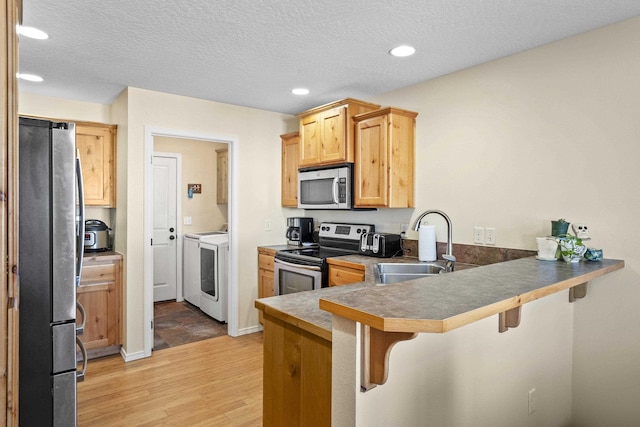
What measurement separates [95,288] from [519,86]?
3.64 m

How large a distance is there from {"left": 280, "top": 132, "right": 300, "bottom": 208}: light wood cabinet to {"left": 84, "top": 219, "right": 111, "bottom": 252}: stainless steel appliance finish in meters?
1.78

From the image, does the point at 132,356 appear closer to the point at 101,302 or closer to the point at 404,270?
the point at 101,302

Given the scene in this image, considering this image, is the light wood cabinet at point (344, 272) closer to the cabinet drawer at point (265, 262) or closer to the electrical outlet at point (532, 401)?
the cabinet drawer at point (265, 262)

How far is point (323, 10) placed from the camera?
1.94m

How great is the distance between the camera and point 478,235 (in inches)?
106

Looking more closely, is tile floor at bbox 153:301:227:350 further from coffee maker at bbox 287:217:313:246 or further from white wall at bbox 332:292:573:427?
white wall at bbox 332:292:573:427

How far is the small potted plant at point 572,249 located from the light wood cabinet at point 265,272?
2474mm

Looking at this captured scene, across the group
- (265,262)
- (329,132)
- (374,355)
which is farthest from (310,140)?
(374,355)

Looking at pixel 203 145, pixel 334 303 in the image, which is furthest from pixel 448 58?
pixel 203 145

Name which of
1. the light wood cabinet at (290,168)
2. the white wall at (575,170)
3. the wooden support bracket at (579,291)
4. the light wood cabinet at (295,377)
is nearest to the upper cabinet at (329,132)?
the light wood cabinet at (290,168)

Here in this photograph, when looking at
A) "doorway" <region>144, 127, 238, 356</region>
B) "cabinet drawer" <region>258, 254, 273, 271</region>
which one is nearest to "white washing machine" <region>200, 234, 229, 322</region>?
"doorway" <region>144, 127, 238, 356</region>

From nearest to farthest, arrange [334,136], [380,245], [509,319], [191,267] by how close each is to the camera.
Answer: [509,319]
[380,245]
[334,136]
[191,267]

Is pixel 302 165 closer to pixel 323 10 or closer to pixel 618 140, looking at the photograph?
pixel 323 10

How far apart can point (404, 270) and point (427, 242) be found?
11.2 inches
